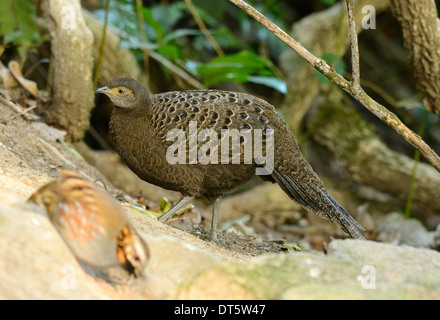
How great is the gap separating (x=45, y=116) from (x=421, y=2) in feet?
11.8

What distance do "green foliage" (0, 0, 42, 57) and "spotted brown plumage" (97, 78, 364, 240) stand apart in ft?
6.72

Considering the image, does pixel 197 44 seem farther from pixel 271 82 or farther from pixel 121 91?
pixel 121 91

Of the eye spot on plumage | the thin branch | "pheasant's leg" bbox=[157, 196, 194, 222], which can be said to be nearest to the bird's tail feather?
"pheasant's leg" bbox=[157, 196, 194, 222]

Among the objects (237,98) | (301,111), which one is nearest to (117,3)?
(301,111)

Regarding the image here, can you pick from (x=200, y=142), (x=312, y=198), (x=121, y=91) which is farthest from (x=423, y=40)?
(x=121, y=91)

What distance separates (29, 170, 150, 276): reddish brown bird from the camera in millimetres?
2301

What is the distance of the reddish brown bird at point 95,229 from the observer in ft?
7.55

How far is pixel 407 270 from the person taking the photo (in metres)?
2.52

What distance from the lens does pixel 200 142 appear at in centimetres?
379

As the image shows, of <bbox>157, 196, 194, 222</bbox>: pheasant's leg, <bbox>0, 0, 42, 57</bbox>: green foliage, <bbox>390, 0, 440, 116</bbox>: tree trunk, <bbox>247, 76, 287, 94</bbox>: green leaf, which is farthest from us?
<bbox>247, 76, 287, 94</bbox>: green leaf

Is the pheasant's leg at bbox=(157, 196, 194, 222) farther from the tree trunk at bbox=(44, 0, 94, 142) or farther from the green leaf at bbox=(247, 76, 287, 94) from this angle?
the green leaf at bbox=(247, 76, 287, 94)

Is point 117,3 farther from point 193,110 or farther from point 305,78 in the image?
point 193,110

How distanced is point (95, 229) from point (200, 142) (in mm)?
1565

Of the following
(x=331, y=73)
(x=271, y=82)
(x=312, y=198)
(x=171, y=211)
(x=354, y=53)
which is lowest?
(x=171, y=211)
